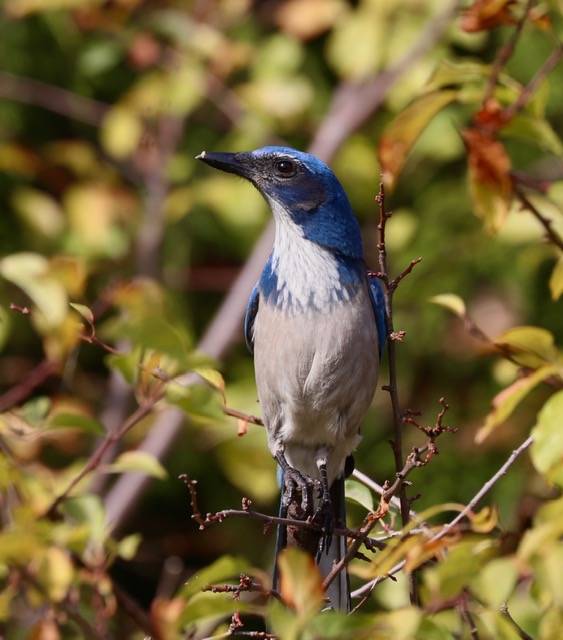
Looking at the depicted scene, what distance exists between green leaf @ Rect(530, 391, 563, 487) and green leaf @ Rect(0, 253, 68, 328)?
1826 mm

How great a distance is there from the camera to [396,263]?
5863 mm

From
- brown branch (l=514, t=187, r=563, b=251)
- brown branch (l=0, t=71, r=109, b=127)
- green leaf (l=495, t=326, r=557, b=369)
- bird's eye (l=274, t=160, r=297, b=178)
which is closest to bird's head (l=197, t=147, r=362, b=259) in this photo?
bird's eye (l=274, t=160, r=297, b=178)

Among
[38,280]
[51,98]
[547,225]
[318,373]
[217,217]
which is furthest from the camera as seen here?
[217,217]

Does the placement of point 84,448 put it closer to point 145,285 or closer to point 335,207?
point 145,285

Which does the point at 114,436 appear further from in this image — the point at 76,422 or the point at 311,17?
the point at 311,17

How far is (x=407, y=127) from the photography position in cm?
341

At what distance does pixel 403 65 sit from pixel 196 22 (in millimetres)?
1080

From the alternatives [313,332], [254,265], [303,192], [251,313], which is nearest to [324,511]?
[313,332]

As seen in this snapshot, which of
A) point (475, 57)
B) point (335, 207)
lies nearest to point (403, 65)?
point (475, 57)

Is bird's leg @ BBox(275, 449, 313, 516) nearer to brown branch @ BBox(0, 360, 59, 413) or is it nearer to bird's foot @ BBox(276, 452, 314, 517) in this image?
bird's foot @ BBox(276, 452, 314, 517)

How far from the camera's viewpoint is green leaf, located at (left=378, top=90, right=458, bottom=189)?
11.2ft

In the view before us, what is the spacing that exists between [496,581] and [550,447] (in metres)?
0.60

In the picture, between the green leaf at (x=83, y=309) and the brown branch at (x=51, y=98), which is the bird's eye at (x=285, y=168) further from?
the brown branch at (x=51, y=98)

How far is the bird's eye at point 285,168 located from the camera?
4172 mm
